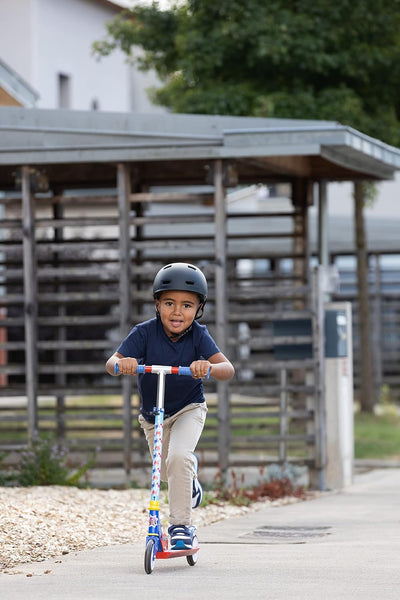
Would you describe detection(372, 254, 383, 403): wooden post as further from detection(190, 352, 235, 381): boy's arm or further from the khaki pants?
detection(190, 352, 235, 381): boy's arm

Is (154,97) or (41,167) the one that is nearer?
(41,167)

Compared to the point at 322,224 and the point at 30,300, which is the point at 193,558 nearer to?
the point at 30,300

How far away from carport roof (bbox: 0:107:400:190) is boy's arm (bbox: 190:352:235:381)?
4.73 metres

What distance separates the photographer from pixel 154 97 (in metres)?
22.7

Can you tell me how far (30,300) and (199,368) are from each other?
5.71 meters

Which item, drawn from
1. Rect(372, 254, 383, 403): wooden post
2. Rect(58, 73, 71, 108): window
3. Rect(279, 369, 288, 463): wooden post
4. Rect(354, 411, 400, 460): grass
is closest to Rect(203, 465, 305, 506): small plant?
Rect(279, 369, 288, 463): wooden post

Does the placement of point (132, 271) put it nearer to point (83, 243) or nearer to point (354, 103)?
point (83, 243)

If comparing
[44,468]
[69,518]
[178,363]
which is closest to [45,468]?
[44,468]

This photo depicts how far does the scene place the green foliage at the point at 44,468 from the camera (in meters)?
11.7

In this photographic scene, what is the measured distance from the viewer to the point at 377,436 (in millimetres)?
18750

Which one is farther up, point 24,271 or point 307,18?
point 307,18

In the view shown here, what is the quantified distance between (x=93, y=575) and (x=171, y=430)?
3.00 feet

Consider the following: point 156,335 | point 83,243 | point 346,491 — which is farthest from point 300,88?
point 156,335

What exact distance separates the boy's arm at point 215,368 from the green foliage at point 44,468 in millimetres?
4331
